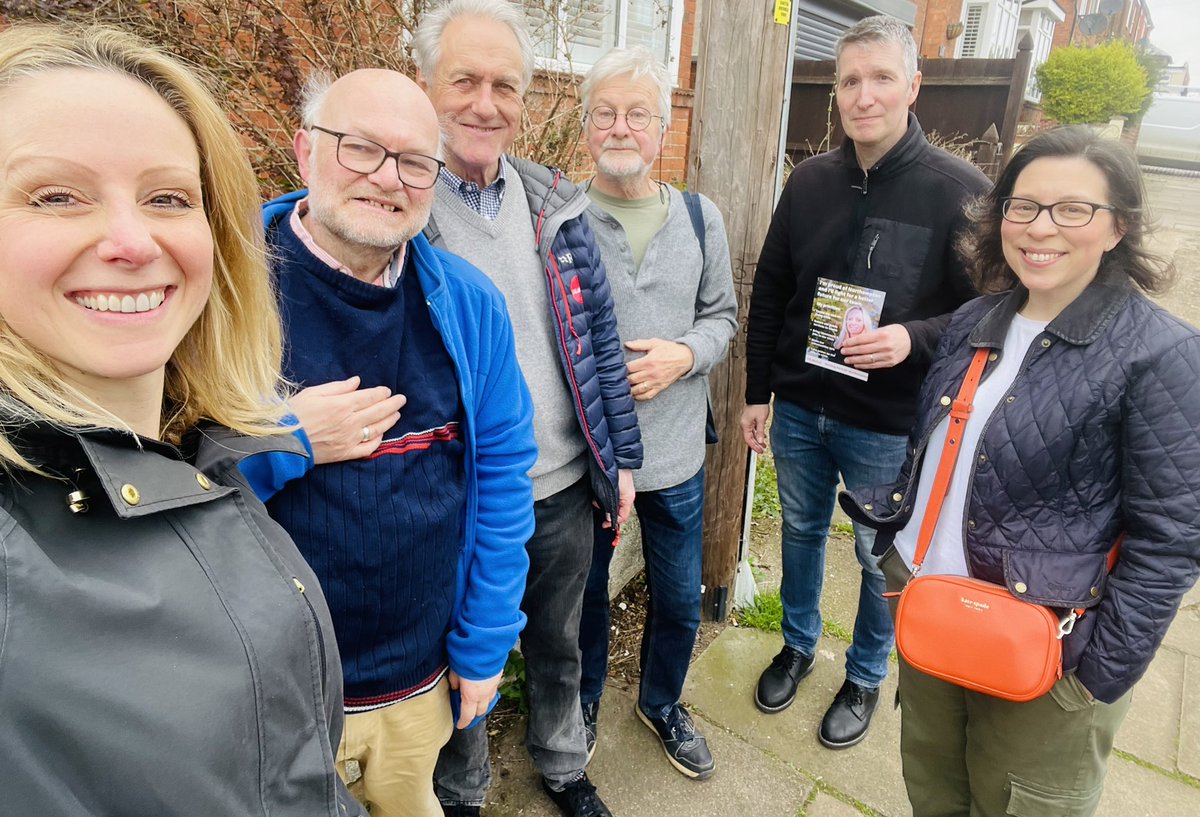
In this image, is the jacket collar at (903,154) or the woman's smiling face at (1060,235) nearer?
the woman's smiling face at (1060,235)

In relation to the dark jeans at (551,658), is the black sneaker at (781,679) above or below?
below

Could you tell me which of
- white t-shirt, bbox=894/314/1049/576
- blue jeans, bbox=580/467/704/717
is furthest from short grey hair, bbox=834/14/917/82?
blue jeans, bbox=580/467/704/717

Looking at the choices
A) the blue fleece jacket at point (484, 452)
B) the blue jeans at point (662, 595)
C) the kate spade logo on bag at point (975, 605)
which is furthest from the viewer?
the blue jeans at point (662, 595)

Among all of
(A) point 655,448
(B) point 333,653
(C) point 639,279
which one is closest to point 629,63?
(C) point 639,279

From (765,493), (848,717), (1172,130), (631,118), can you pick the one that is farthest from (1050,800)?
(1172,130)

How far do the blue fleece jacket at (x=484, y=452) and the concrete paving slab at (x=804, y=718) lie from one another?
A: 1423 mm

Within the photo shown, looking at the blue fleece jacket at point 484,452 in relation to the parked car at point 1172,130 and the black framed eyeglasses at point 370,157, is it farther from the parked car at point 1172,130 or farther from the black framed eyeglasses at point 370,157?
the parked car at point 1172,130

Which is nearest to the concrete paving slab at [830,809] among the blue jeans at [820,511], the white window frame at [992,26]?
the blue jeans at [820,511]

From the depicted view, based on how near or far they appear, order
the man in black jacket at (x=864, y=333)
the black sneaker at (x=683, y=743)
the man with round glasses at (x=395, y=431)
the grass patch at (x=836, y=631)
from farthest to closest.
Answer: the grass patch at (x=836, y=631) → the black sneaker at (x=683, y=743) → the man in black jacket at (x=864, y=333) → the man with round glasses at (x=395, y=431)

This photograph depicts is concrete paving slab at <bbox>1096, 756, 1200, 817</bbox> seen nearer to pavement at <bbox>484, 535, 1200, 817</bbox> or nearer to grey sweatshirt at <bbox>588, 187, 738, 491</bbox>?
pavement at <bbox>484, 535, 1200, 817</bbox>

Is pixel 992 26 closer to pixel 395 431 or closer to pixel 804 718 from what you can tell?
pixel 804 718

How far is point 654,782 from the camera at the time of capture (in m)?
2.41

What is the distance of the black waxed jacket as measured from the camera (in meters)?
0.68

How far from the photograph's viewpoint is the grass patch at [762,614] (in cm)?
318
